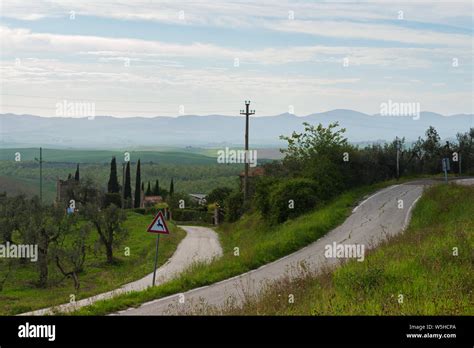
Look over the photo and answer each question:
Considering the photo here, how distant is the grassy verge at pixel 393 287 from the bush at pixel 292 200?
57.5 ft

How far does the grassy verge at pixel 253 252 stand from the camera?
1402 cm

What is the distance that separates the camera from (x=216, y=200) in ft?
236

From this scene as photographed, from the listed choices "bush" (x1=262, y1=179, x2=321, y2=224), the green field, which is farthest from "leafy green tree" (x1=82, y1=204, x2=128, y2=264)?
the green field

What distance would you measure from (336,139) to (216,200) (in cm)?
3553

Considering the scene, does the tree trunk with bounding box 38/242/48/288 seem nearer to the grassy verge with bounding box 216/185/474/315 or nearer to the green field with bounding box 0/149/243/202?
the grassy verge with bounding box 216/185/474/315

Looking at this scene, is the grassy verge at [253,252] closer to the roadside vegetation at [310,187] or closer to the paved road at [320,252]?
the roadside vegetation at [310,187]

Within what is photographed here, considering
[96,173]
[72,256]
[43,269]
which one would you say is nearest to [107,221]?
[72,256]

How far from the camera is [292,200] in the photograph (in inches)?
1291

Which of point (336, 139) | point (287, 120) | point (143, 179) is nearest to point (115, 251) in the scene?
point (336, 139)
